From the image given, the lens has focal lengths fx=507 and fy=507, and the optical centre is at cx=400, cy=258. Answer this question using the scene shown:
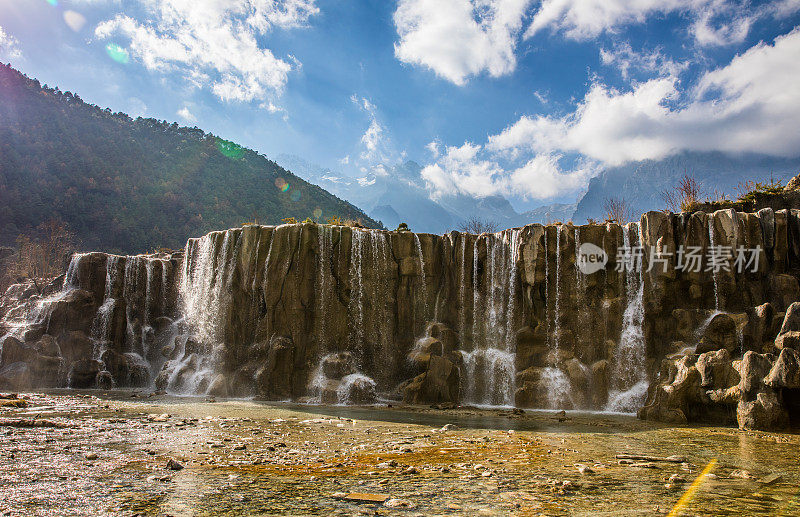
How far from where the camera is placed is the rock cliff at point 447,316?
2416 cm

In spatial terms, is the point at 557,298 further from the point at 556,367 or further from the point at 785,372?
the point at 785,372

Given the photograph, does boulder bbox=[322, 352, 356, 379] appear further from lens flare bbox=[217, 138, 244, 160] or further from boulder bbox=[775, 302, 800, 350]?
lens flare bbox=[217, 138, 244, 160]

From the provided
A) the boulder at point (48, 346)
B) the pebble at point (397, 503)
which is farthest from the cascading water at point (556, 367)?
the boulder at point (48, 346)

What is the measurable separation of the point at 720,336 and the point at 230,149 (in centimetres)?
9066

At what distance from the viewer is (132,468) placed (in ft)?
29.1

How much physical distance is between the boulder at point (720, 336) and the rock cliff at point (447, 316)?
8 cm

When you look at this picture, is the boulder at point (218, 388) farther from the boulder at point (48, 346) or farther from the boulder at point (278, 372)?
the boulder at point (48, 346)

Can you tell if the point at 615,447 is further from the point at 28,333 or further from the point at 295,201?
the point at 295,201

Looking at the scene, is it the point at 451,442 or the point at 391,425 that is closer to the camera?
the point at 451,442

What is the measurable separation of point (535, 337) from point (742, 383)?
10574 millimetres

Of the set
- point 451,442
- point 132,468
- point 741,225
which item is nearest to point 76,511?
point 132,468

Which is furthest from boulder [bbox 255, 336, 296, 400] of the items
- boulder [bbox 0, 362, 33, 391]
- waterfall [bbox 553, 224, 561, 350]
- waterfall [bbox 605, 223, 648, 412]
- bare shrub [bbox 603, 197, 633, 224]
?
bare shrub [bbox 603, 197, 633, 224]

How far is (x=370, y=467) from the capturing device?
9.50 metres

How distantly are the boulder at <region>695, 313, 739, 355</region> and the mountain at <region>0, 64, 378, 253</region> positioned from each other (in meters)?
60.0
